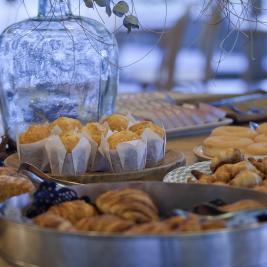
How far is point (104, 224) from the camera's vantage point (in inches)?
34.2

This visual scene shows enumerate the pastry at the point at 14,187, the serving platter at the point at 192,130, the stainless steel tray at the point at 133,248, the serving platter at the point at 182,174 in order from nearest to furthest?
the stainless steel tray at the point at 133,248, the pastry at the point at 14,187, the serving platter at the point at 182,174, the serving platter at the point at 192,130

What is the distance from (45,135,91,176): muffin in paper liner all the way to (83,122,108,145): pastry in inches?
1.4

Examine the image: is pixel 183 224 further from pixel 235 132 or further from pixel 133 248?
pixel 235 132

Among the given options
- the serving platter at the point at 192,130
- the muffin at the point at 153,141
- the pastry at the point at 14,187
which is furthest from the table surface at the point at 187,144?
the pastry at the point at 14,187

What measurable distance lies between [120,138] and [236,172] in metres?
0.27

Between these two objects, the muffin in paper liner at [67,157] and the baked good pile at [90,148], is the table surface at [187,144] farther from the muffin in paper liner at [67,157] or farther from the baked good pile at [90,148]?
the muffin in paper liner at [67,157]

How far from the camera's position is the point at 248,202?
0.94m

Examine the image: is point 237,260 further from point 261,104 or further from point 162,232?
point 261,104

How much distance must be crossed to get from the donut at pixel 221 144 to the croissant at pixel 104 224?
0.77 m

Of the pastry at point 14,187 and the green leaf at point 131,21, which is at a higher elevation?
the green leaf at point 131,21

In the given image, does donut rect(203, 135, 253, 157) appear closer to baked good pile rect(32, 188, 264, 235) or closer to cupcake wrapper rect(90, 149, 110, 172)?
cupcake wrapper rect(90, 149, 110, 172)

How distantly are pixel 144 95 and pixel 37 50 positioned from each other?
834 millimetres

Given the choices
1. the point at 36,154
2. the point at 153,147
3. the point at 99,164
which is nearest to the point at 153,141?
the point at 153,147

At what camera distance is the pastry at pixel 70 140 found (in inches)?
54.6
